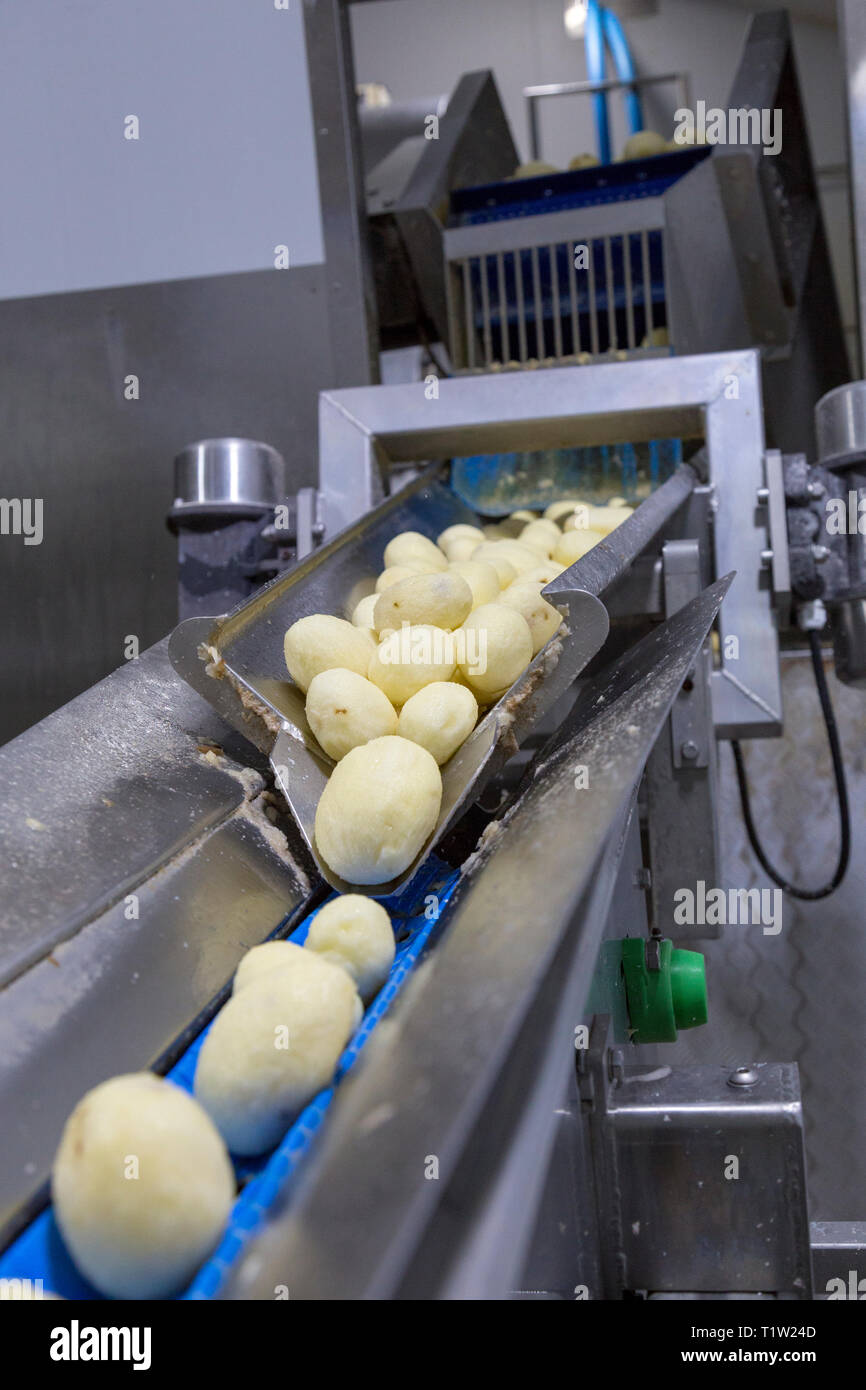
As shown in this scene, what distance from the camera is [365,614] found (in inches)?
36.3

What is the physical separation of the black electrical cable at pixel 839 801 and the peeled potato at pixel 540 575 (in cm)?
48

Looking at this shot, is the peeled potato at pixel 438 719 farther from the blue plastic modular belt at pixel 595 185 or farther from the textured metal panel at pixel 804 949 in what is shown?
the blue plastic modular belt at pixel 595 185

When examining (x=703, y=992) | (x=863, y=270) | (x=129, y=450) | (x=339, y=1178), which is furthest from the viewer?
(x=129, y=450)

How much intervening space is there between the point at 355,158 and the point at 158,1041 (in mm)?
1672

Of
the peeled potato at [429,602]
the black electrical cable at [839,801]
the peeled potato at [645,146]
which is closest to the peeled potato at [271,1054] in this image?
the peeled potato at [429,602]

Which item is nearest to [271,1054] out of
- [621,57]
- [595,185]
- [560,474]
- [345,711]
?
[345,711]

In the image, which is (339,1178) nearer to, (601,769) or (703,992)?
(601,769)

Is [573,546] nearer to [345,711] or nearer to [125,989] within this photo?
[345,711]

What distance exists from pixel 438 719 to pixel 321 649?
0.37 feet

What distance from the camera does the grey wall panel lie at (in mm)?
2018

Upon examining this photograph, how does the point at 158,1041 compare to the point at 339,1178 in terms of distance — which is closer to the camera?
the point at 339,1178
